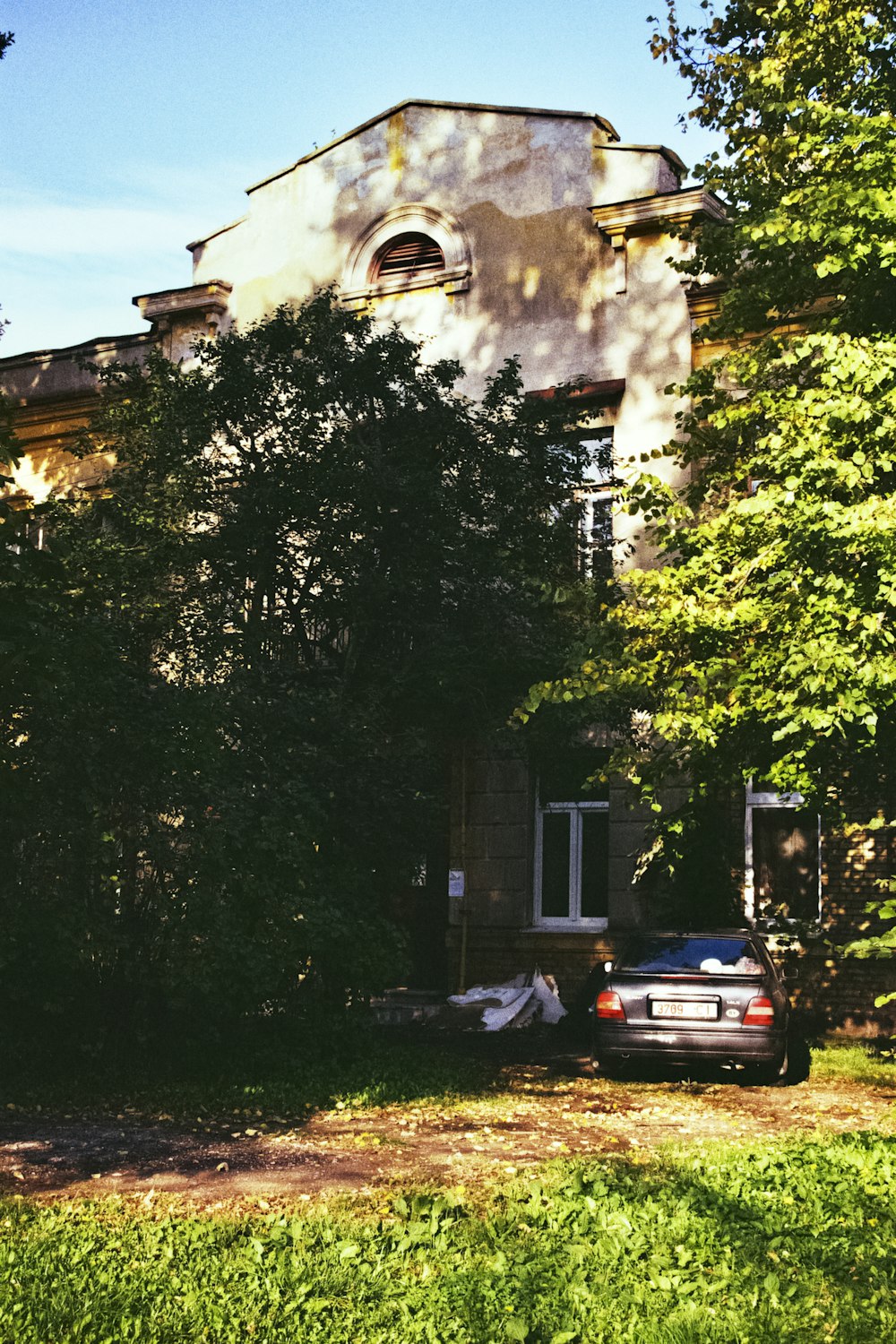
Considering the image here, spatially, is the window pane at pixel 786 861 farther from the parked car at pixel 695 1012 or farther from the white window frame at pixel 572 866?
the parked car at pixel 695 1012

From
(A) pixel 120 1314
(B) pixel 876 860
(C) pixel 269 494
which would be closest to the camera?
(A) pixel 120 1314

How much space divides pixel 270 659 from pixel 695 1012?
5474mm

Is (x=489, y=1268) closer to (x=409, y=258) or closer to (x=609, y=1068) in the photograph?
(x=609, y=1068)

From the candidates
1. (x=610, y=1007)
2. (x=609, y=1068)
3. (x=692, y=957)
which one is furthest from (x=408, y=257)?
(x=609, y=1068)

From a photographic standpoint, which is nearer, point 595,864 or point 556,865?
point 595,864

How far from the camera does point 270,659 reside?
14438 mm

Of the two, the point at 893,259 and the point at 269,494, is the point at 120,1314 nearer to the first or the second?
the point at 893,259

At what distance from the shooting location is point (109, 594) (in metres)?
14.6

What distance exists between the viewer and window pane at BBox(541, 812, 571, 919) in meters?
19.4

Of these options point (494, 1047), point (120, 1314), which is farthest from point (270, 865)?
point (120, 1314)

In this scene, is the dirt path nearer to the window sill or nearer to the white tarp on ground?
the white tarp on ground

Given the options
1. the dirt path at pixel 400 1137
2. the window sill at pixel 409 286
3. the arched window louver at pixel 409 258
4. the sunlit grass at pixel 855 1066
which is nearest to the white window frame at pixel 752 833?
the sunlit grass at pixel 855 1066

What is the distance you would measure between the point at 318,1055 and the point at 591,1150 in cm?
412

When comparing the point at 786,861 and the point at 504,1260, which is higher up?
the point at 786,861
